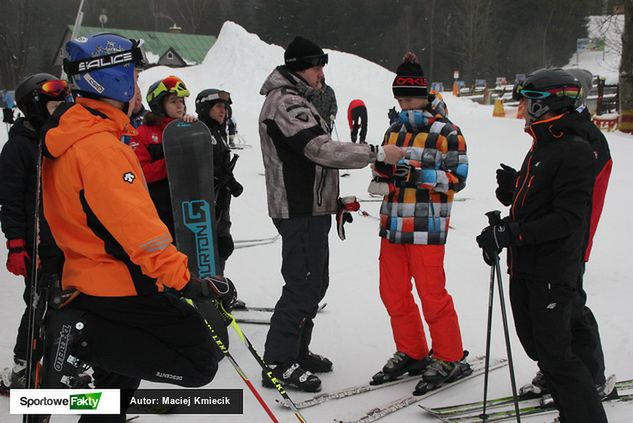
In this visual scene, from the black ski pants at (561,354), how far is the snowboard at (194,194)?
2149mm

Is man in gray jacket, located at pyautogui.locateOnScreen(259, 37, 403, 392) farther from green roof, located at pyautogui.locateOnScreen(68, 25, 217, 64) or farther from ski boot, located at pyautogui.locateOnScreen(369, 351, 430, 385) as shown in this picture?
green roof, located at pyautogui.locateOnScreen(68, 25, 217, 64)

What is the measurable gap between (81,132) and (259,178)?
35.7ft

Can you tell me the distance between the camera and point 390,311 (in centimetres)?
382

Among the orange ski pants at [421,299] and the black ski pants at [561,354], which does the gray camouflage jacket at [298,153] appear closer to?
the orange ski pants at [421,299]

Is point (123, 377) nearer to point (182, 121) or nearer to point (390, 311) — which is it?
point (390, 311)

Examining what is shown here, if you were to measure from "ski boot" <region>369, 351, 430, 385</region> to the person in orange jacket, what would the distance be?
5.08ft

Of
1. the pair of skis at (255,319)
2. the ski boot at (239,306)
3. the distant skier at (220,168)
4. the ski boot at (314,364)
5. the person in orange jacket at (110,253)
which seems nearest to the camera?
the person in orange jacket at (110,253)

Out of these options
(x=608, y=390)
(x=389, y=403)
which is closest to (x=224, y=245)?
(x=389, y=403)

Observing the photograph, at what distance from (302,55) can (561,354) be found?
2.23m

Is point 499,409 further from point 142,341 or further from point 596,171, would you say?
point 142,341

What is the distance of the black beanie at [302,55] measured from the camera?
141 inches

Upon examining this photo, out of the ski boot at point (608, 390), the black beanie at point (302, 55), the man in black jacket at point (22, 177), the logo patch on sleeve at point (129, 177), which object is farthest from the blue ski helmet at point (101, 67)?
the ski boot at point (608, 390)

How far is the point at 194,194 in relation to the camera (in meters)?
4.10

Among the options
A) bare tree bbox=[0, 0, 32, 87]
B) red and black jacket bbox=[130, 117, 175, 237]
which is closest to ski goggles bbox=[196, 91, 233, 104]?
red and black jacket bbox=[130, 117, 175, 237]
